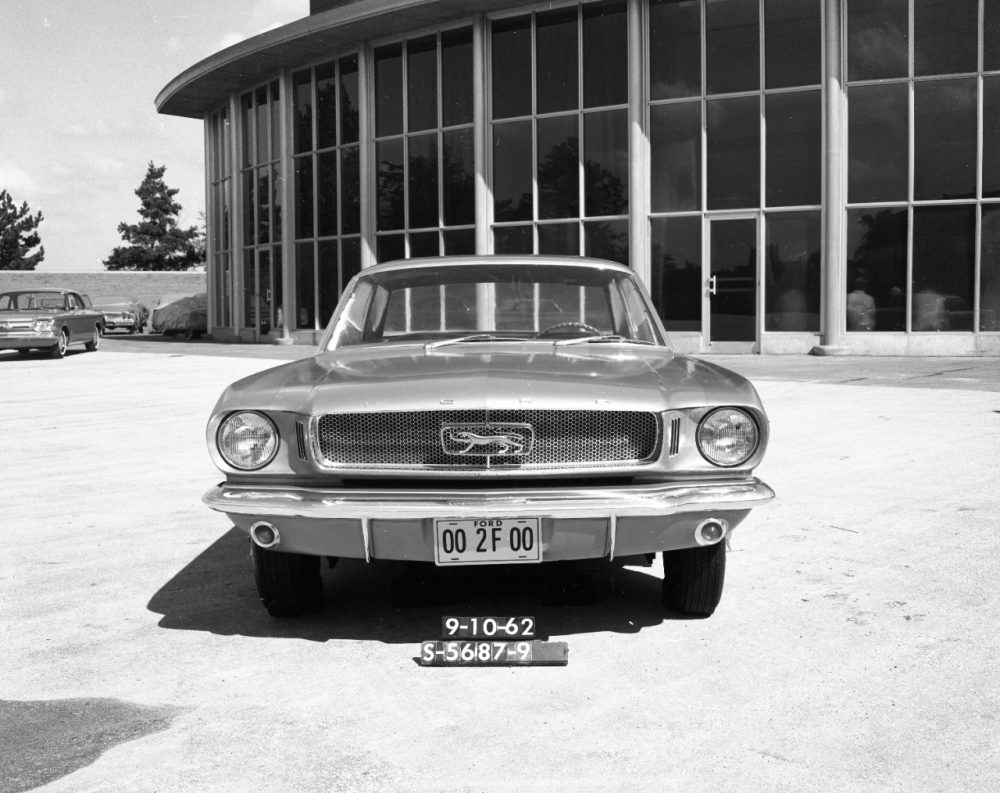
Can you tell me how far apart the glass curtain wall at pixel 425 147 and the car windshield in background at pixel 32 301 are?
7042mm

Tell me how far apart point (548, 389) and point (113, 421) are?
833 centimetres

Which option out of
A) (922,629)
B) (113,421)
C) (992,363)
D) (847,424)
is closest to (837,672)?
(922,629)

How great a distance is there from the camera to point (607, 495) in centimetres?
356

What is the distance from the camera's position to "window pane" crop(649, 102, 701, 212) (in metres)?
21.0

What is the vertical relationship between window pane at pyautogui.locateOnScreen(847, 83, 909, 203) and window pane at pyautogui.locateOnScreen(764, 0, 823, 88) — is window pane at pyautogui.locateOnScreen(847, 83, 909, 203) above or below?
below

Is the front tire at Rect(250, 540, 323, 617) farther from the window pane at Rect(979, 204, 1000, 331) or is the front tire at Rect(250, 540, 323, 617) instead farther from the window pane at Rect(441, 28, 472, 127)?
the window pane at Rect(441, 28, 472, 127)

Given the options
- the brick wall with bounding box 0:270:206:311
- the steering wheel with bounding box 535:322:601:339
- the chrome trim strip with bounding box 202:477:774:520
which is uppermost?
the brick wall with bounding box 0:270:206:311

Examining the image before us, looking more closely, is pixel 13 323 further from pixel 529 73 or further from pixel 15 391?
pixel 529 73

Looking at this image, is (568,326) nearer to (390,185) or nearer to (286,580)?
(286,580)

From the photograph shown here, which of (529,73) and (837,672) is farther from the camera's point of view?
(529,73)

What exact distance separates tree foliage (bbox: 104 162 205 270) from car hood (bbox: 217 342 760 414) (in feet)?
309

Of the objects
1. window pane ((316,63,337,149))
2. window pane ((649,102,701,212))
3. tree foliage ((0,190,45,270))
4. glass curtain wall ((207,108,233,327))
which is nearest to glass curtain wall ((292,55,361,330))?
window pane ((316,63,337,149))

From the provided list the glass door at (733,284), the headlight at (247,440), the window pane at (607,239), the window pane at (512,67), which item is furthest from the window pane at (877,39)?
the headlight at (247,440)

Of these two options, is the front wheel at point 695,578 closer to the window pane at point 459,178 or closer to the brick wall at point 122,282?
the window pane at point 459,178
